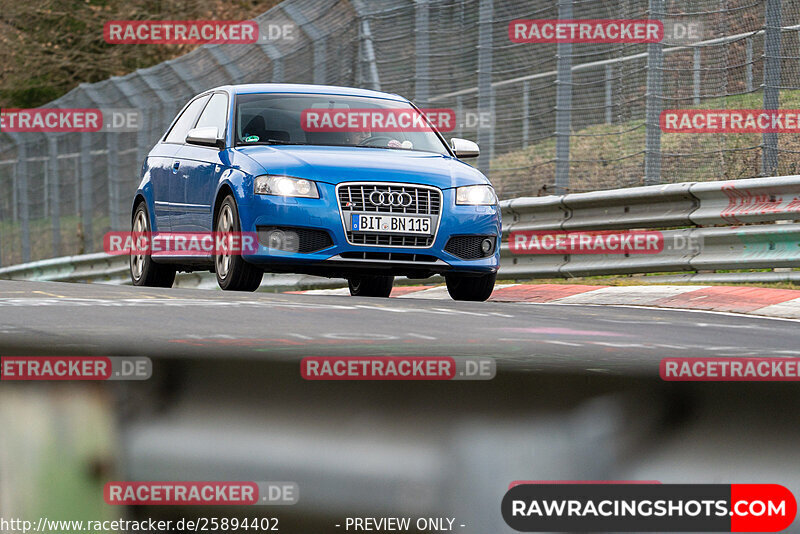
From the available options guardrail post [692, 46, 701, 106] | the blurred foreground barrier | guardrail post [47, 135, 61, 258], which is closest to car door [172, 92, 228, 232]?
the blurred foreground barrier

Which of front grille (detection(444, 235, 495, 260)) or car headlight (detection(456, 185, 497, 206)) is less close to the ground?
car headlight (detection(456, 185, 497, 206))

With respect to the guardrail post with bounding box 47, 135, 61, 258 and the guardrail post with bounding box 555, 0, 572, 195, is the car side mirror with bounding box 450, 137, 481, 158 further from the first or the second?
the guardrail post with bounding box 47, 135, 61, 258

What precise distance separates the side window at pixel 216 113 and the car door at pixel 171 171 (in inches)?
7.4

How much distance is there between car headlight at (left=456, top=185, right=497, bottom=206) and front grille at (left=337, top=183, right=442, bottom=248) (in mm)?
202

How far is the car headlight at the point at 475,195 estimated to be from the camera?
10039 mm

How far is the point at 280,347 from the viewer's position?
377 centimetres

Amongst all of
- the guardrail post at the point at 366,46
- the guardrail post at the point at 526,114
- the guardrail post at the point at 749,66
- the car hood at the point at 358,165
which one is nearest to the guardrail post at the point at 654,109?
the guardrail post at the point at 749,66

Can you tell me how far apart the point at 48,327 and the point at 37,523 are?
133 cm

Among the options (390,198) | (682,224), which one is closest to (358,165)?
(390,198)

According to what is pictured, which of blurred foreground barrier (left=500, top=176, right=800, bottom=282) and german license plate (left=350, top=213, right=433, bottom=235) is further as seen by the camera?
blurred foreground barrier (left=500, top=176, right=800, bottom=282)

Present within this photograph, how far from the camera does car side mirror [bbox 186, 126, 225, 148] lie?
1049cm

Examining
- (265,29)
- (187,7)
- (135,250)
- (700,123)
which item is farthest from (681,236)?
(187,7)

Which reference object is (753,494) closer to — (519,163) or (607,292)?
(607,292)

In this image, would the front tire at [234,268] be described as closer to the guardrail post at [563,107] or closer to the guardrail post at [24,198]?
the guardrail post at [563,107]
